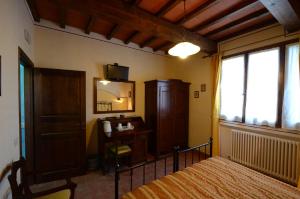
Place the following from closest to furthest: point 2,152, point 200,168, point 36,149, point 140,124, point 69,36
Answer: point 2,152
point 200,168
point 36,149
point 69,36
point 140,124

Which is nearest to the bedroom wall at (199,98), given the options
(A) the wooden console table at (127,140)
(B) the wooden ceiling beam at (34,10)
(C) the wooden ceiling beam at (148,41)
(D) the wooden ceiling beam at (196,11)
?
(C) the wooden ceiling beam at (148,41)

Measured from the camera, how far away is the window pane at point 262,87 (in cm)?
252

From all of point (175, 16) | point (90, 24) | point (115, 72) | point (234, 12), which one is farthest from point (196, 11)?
point (115, 72)

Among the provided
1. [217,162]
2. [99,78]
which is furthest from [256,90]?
[99,78]

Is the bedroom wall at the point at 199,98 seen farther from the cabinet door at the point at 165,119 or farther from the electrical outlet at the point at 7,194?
the electrical outlet at the point at 7,194

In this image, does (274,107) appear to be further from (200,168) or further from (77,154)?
(77,154)

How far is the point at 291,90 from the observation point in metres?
2.33

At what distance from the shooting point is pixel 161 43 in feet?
12.3

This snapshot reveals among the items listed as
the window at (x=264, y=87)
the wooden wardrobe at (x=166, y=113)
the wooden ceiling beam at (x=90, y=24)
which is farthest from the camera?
the wooden wardrobe at (x=166, y=113)

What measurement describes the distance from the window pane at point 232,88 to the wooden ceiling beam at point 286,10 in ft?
3.06

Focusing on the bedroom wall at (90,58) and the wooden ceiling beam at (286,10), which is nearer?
the wooden ceiling beam at (286,10)

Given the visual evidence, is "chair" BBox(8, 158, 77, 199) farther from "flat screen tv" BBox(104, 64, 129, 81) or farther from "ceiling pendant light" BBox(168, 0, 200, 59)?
"flat screen tv" BBox(104, 64, 129, 81)

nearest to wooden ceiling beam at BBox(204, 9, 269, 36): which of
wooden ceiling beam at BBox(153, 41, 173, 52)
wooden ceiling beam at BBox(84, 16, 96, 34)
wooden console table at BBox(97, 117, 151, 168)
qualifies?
wooden ceiling beam at BBox(153, 41, 173, 52)

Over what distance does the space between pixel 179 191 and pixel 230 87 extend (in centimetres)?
250
